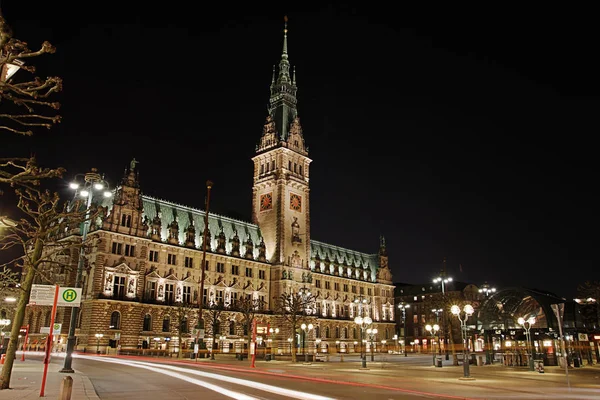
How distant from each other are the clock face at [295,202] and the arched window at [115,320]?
144ft

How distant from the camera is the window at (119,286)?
72.0m

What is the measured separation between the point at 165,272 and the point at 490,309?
52152mm

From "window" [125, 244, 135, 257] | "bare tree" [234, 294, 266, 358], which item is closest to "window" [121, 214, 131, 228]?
"window" [125, 244, 135, 257]

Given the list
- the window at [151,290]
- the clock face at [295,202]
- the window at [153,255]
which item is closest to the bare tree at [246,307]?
the window at [151,290]

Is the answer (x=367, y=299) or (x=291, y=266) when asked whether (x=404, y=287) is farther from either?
(x=291, y=266)

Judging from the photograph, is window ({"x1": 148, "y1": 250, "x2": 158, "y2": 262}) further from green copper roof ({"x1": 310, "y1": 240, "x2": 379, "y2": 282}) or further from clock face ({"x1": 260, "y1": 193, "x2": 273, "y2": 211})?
green copper roof ({"x1": 310, "y1": 240, "x2": 379, "y2": 282})

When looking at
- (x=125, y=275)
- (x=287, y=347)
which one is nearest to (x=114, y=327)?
(x=125, y=275)

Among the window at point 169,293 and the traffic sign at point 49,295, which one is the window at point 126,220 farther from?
the traffic sign at point 49,295

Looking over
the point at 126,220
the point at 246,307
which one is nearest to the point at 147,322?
the point at 246,307

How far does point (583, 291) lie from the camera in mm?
62781

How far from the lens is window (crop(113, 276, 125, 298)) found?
72000 millimetres

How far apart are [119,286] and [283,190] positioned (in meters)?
40.5

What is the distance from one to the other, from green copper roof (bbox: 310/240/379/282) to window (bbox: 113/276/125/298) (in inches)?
1977

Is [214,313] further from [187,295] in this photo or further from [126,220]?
[126,220]
